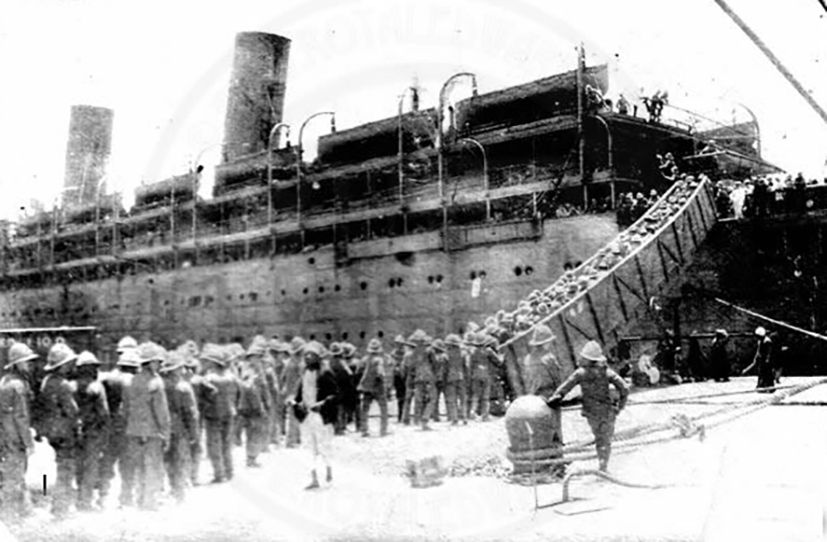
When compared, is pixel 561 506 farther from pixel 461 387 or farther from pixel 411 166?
pixel 411 166

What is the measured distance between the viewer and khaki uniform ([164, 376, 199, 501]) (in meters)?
5.86

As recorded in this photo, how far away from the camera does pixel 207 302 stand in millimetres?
9688

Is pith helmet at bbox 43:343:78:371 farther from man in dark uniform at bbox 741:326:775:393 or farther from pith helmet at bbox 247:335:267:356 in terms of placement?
man in dark uniform at bbox 741:326:775:393

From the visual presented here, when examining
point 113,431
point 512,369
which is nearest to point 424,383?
point 512,369

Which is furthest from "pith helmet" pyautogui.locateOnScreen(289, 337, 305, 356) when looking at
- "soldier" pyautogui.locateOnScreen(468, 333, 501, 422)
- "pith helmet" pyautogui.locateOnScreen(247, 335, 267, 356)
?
"soldier" pyautogui.locateOnScreen(468, 333, 501, 422)

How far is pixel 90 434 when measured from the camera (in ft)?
18.3

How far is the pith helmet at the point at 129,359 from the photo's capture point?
561cm

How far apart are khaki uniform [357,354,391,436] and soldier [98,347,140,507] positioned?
3.21m

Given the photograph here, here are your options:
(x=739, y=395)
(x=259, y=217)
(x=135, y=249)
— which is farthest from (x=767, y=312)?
(x=135, y=249)

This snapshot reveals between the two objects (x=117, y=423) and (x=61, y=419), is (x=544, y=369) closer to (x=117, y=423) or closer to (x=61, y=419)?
(x=117, y=423)

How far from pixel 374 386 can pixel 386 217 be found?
6.20 m

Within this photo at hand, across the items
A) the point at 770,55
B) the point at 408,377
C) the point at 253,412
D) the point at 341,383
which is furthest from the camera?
the point at 408,377

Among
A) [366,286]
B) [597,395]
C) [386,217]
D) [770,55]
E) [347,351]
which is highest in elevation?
[386,217]

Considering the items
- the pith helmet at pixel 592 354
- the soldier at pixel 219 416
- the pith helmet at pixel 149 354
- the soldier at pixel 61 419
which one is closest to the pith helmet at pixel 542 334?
the pith helmet at pixel 592 354
